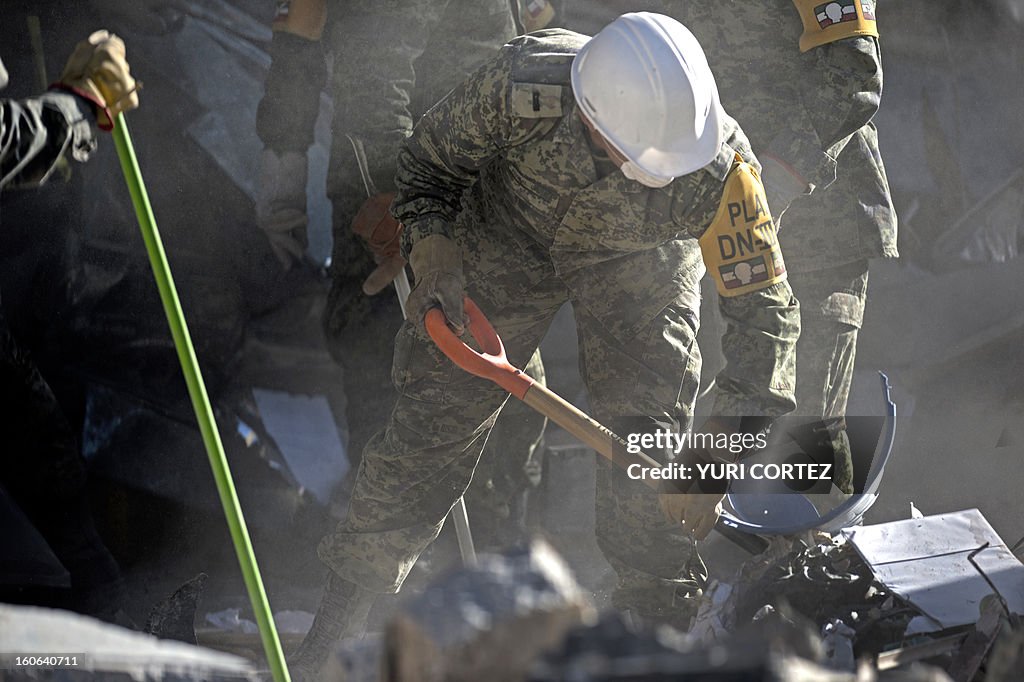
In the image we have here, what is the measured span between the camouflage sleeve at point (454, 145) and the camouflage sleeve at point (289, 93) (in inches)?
Answer: 36.2

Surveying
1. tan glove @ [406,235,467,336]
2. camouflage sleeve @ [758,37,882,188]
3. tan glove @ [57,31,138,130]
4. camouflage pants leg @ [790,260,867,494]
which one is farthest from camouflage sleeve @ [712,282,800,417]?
tan glove @ [57,31,138,130]

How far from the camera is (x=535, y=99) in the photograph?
9.14 feet

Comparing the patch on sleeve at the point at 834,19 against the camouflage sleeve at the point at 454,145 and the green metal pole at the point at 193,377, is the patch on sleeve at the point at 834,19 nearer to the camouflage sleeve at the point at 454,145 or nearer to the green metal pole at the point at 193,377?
the camouflage sleeve at the point at 454,145

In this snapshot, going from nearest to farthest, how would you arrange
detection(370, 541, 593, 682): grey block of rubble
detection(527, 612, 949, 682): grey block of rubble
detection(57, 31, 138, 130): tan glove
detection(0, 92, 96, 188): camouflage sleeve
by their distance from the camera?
detection(527, 612, 949, 682): grey block of rubble, detection(370, 541, 593, 682): grey block of rubble, detection(0, 92, 96, 188): camouflage sleeve, detection(57, 31, 138, 130): tan glove

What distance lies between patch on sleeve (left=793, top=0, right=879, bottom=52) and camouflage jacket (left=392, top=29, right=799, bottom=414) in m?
0.85

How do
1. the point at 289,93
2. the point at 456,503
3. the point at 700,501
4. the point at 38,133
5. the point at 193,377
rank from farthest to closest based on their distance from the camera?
the point at 289,93 < the point at 456,503 < the point at 700,501 < the point at 193,377 < the point at 38,133

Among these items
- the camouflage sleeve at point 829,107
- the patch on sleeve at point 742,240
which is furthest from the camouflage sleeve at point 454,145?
the camouflage sleeve at point 829,107

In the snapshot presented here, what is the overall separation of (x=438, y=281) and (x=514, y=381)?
1.20 feet

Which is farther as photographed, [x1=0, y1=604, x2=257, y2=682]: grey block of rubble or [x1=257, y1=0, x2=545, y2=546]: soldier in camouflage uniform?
[x1=257, y1=0, x2=545, y2=546]: soldier in camouflage uniform

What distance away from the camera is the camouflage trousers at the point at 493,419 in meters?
3.12

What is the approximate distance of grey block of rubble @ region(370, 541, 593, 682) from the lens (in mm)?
1461

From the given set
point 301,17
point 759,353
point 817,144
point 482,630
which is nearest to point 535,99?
point 759,353

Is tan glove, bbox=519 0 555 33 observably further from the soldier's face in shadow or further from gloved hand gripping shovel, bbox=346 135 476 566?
the soldier's face in shadow

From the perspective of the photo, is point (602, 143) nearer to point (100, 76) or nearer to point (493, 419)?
point (493, 419)
